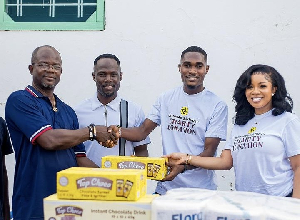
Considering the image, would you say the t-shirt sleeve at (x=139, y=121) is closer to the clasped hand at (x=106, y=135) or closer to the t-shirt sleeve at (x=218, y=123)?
the clasped hand at (x=106, y=135)

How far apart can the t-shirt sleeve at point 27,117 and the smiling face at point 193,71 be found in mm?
1181

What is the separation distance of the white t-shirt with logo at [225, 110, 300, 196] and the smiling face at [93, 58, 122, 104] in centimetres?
125

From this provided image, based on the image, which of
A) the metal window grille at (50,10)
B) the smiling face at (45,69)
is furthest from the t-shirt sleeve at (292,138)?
the metal window grille at (50,10)

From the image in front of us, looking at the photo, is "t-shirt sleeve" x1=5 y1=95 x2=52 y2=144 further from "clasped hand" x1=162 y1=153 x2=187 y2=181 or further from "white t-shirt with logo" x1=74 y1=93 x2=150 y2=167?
"clasped hand" x1=162 y1=153 x2=187 y2=181

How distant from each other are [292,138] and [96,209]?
1.38 metres

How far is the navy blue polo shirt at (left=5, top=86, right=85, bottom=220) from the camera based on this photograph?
2.72 meters

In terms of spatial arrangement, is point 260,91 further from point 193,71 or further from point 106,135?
point 106,135

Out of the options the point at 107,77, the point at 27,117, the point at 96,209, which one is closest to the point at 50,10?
the point at 107,77

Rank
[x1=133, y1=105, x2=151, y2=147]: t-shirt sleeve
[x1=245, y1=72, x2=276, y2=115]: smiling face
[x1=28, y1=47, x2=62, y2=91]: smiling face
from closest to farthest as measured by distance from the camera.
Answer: [x1=245, y1=72, x2=276, y2=115]: smiling face, [x1=28, y1=47, x2=62, y2=91]: smiling face, [x1=133, y1=105, x2=151, y2=147]: t-shirt sleeve

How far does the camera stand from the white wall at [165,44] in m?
4.45

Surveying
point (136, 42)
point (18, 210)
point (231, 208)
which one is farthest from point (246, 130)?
point (136, 42)

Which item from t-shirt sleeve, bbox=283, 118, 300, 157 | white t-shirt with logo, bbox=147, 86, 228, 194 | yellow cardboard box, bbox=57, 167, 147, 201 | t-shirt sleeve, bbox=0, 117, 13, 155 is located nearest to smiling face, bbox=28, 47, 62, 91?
t-shirt sleeve, bbox=0, 117, 13, 155

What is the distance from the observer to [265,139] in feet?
8.71

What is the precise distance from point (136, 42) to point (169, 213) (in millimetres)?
3062
